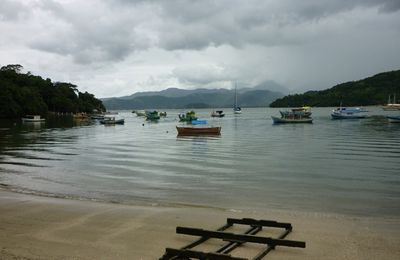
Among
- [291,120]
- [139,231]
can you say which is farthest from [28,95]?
[139,231]

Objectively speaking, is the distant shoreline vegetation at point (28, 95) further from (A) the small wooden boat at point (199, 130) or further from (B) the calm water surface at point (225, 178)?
(B) the calm water surface at point (225, 178)

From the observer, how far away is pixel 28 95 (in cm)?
14525

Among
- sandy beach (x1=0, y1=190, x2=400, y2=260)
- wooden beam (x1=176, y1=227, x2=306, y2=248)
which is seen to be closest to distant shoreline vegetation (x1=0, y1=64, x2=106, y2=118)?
sandy beach (x1=0, y1=190, x2=400, y2=260)

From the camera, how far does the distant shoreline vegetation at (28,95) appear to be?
433 ft

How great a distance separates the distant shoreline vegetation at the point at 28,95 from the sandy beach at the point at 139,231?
419 feet

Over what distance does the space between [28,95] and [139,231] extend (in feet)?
480

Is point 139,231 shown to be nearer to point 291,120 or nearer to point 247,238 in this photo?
point 247,238

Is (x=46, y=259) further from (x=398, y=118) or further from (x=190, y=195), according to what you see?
(x=398, y=118)

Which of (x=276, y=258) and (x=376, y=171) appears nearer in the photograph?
(x=276, y=258)

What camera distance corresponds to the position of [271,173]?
86.4 feet

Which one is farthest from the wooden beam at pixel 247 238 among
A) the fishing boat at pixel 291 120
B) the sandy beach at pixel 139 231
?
the fishing boat at pixel 291 120

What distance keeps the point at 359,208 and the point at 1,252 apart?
12709 mm

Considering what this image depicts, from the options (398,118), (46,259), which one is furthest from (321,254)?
(398,118)

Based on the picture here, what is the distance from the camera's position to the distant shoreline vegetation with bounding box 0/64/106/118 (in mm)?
132125
